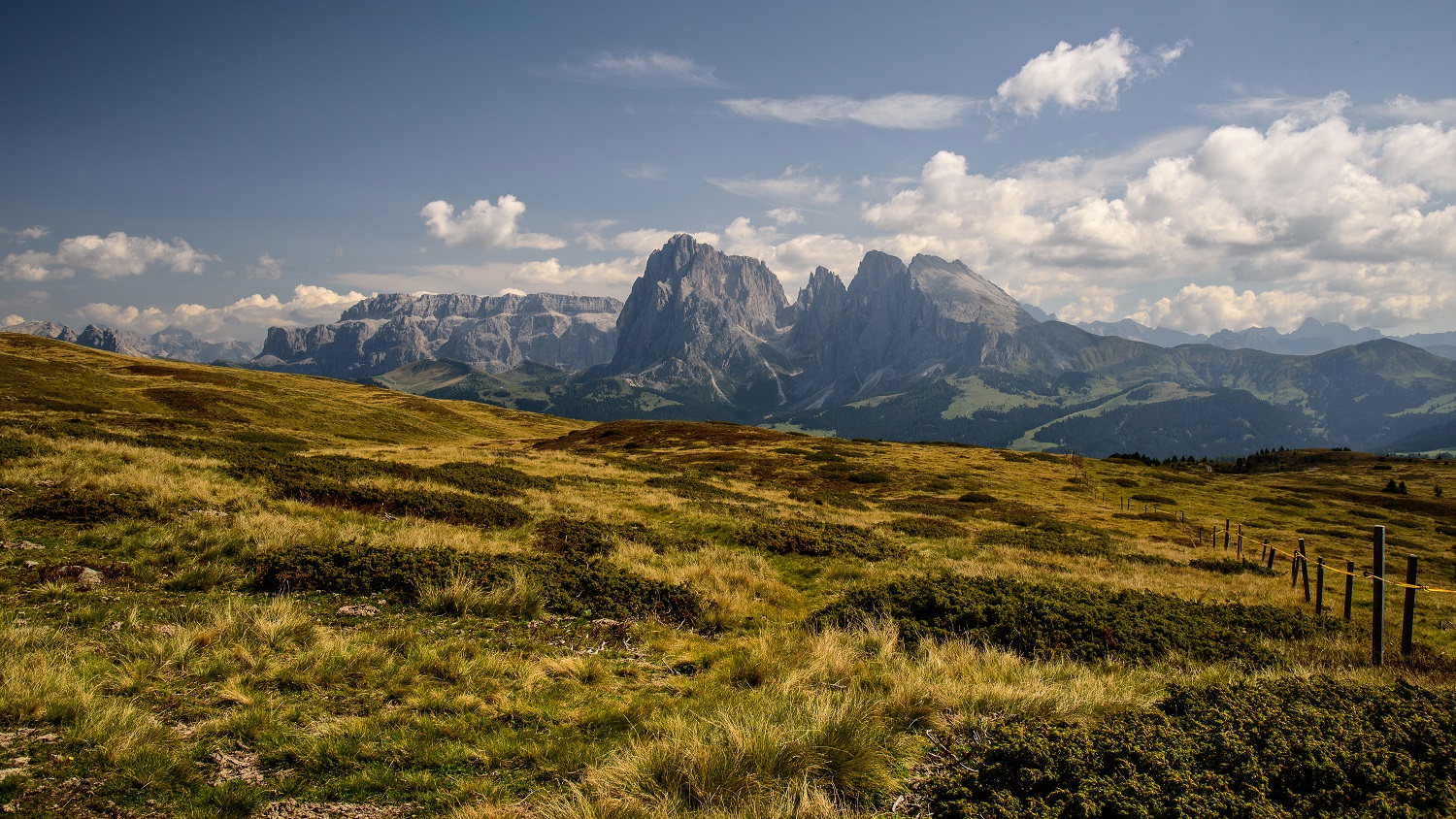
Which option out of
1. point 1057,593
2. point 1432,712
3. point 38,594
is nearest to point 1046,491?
point 1057,593

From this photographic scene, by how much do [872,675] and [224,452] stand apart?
27.3m

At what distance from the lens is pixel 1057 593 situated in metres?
14.8

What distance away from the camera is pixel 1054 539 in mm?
30125

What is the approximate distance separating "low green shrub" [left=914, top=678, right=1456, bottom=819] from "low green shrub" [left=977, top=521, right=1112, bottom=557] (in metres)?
20.7

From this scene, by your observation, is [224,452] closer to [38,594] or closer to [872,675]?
[38,594]

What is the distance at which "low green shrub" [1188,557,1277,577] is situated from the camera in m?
25.7

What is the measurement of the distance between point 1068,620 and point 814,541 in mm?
9391

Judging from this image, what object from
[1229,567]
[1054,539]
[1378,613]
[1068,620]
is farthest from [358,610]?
[1229,567]

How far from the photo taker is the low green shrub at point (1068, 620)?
11.5 metres

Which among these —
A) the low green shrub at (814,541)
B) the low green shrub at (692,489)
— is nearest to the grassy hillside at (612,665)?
the low green shrub at (814,541)

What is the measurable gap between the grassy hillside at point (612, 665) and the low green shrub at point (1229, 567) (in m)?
1.78

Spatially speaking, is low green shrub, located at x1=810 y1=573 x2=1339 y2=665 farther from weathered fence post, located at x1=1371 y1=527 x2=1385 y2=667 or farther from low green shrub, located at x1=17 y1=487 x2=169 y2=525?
low green shrub, located at x1=17 y1=487 x2=169 y2=525

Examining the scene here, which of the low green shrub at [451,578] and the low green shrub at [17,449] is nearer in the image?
the low green shrub at [451,578]

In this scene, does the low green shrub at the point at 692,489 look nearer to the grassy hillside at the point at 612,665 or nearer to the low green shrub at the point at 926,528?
the grassy hillside at the point at 612,665
